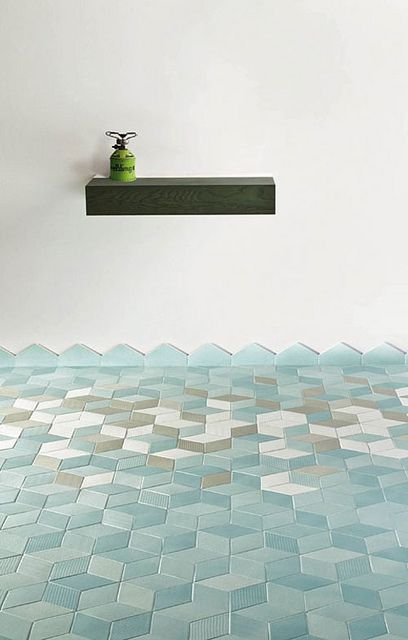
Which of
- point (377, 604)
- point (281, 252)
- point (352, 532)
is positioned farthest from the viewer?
point (281, 252)

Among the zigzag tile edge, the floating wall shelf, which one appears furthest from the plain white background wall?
the floating wall shelf

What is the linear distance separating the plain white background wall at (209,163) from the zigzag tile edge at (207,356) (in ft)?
0.12

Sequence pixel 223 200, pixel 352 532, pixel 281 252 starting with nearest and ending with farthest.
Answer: pixel 352 532, pixel 223 200, pixel 281 252

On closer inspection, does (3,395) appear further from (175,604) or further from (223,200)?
(175,604)

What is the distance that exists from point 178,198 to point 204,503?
1196 millimetres

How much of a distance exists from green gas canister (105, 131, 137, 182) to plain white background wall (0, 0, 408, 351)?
11cm

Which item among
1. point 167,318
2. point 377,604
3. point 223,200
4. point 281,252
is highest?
point 223,200

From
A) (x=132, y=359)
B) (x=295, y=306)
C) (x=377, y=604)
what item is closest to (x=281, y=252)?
(x=295, y=306)

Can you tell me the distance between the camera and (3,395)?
3.37 metres

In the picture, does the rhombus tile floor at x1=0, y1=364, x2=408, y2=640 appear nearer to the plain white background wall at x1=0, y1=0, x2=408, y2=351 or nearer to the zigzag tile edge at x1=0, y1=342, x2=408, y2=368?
the zigzag tile edge at x1=0, y1=342, x2=408, y2=368

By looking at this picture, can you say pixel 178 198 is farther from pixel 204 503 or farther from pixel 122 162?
pixel 204 503

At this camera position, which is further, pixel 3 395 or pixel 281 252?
pixel 281 252

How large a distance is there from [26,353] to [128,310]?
0.44 meters

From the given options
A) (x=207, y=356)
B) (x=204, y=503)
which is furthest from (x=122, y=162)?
(x=204, y=503)
